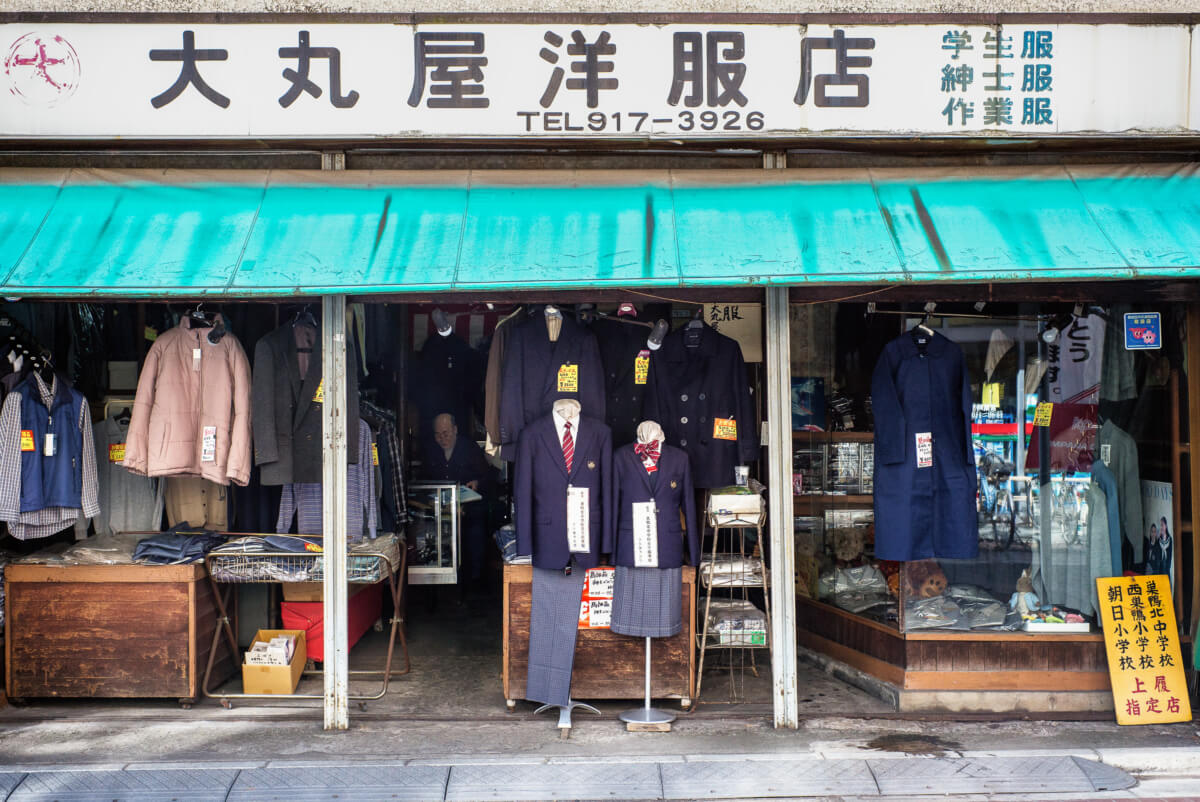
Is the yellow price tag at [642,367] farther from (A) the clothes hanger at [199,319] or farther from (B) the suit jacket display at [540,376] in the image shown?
(A) the clothes hanger at [199,319]

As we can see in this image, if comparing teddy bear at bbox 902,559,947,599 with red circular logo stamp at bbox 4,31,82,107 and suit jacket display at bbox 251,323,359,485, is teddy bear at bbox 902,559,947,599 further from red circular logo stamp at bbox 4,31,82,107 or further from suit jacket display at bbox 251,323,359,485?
red circular logo stamp at bbox 4,31,82,107

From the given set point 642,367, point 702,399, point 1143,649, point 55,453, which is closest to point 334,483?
point 55,453

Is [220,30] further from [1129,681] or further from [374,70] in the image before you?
[1129,681]

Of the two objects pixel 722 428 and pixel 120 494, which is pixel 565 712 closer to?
pixel 722 428

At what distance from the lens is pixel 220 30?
20.5 ft

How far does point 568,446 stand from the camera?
259 inches

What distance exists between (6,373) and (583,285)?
4.18m

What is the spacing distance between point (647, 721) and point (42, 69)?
5.74m

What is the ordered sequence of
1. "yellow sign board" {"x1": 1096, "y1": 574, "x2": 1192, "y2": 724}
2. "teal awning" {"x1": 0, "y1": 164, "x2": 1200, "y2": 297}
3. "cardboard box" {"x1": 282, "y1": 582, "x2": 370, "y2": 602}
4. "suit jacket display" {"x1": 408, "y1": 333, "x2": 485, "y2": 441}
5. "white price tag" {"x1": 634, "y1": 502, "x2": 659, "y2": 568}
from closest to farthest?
"teal awning" {"x1": 0, "y1": 164, "x2": 1200, "y2": 297}
"yellow sign board" {"x1": 1096, "y1": 574, "x2": 1192, "y2": 724}
"white price tag" {"x1": 634, "y1": 502, "x2": 659, "y2": 568}
"cardboard box" {"x1": 282, "y1": 582, "x2": 370, "y2": 602}
"suit jacket display" {"x1": 408, "y1": 333, "x2": 485, "y2": 441}

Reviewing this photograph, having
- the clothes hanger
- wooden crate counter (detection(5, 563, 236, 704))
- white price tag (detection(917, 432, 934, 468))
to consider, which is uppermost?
the clothes hanger

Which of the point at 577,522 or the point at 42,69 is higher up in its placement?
the point at 42,69

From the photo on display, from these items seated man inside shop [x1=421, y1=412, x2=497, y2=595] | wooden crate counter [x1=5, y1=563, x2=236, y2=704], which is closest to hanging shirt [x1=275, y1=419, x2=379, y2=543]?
wooden crate counter [x1=5, y1=563, x2=236, y2=704]

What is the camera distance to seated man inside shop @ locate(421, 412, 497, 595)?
909 centimetres

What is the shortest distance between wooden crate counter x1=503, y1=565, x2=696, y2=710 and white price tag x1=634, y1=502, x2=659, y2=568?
13.0 inches
